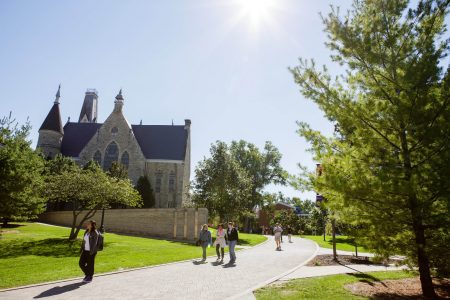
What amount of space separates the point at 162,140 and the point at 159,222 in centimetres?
2369

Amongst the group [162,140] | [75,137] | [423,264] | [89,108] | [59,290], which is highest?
[89,108]

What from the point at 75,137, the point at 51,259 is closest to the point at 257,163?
the point at 75,137

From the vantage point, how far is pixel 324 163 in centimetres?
814

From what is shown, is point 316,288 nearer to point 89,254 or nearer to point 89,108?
point 89,254

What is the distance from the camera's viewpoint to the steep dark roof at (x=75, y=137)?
169ft

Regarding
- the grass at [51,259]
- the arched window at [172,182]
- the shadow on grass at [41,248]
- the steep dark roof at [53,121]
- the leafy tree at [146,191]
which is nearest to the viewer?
the grass at [51,259]

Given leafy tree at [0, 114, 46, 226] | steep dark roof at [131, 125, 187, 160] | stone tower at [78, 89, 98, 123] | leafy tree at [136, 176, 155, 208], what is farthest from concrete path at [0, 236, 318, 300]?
stone tower at [78, 89, 98, 123]

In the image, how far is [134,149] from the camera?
158ft

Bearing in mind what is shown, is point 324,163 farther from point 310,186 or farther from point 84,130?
point 84,130

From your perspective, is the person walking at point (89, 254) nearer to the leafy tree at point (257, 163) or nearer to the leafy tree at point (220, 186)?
the leafy tree at point (220, 186)

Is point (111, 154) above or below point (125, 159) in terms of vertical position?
above

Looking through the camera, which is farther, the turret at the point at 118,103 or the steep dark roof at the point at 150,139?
the turret at the point at 118,103

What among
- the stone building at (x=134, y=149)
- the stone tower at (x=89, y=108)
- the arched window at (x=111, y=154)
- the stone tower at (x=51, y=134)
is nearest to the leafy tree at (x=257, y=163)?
the stone building at (x=134, y=149)

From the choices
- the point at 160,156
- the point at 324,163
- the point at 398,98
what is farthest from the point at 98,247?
the point at 160,156
